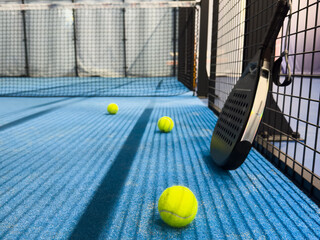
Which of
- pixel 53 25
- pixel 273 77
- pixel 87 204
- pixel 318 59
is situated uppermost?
pixel 53 25

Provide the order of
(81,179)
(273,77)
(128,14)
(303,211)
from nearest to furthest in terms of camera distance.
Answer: (303,211) < (273,77) < (81,179) < (128,14)

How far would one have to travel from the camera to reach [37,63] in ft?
32.7

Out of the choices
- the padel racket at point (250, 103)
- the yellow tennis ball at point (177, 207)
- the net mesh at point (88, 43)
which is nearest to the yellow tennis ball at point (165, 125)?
the padel racket at point (250, 103)

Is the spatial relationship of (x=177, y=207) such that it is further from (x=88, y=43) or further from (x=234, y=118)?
(x=88, y=43)

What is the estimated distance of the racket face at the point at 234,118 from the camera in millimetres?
1105

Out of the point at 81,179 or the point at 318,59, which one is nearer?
the point at 81,179

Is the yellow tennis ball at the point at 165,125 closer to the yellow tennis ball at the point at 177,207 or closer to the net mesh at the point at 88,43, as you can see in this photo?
the yellow tennis ball at the point at 177,207

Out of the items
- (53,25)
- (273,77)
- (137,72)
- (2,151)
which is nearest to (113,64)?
(137,72)

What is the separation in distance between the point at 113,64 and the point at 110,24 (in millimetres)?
1368

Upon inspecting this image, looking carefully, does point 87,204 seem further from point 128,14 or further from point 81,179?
point 128,14

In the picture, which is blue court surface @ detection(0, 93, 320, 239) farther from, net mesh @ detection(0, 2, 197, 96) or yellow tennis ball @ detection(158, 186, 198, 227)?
net mesh @ detection(0, 2, 197, 96)

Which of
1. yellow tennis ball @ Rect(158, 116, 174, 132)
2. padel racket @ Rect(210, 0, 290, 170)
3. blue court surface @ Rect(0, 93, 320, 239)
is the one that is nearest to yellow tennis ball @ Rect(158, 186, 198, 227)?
blue court surface @ Rect(0, 93, 320, 239)

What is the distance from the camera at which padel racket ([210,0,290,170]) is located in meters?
1.07

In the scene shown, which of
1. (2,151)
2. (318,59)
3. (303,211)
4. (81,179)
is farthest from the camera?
(318,59)
